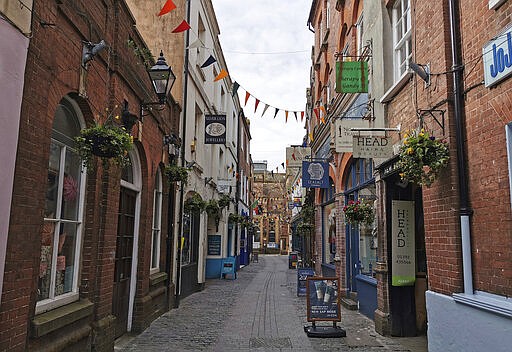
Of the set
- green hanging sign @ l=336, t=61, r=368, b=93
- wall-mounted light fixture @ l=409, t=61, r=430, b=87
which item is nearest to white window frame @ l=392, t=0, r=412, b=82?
green hanging sign @ l=336, t=61, r=368, b=93

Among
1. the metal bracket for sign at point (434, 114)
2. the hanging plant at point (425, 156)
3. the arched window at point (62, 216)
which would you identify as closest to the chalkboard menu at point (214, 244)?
the arched window at point (62, 216)

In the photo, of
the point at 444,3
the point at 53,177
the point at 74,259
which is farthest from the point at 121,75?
the point at 444,3

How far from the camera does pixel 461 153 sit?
226 inches

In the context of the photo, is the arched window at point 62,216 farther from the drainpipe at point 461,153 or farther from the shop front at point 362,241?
the shop front at point 362,241

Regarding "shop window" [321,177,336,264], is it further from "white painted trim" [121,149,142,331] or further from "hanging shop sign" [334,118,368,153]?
"white painted trim" [121,149,142,331]

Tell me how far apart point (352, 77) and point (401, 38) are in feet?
4.56

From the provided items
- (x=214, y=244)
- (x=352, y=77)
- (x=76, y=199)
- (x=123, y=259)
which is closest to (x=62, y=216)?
(x=76, y=199)

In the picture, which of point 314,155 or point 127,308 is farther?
point 314,155

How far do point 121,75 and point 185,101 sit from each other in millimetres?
5373

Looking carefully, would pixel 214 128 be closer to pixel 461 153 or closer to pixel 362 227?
pixel 362 227

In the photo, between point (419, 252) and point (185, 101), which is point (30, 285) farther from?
point (185, 101)

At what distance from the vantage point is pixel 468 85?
568 centimetres

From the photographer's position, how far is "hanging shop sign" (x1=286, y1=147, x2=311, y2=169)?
61.0 ft

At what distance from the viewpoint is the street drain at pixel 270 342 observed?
755 centimetres
